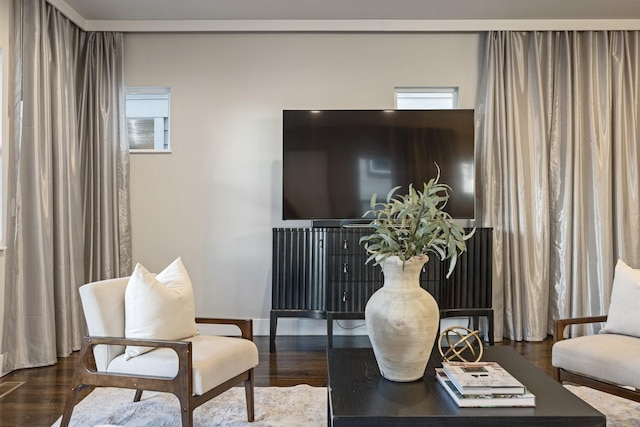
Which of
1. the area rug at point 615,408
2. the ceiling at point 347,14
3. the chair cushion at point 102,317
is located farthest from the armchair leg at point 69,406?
the ceiling at point 347,14

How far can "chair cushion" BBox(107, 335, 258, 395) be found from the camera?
203cm

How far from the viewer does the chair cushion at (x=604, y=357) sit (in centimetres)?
217

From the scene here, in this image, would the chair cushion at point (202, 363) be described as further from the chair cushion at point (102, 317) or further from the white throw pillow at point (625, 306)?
the white throw pillow at point (625, 306)

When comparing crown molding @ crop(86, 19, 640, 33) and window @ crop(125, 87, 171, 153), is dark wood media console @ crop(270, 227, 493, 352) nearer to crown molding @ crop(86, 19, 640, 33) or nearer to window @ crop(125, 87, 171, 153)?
window @ crop(125, 87, 171, 153)

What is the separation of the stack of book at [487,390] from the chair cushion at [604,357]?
0.83 metres

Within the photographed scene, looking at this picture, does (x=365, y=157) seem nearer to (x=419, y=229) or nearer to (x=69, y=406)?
(x=419, y=229)

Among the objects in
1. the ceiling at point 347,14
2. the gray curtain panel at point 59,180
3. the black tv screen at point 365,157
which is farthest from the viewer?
the black tv screen at point 365,157

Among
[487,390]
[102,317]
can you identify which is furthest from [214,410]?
[487,390]

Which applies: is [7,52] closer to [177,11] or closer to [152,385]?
[177,11]

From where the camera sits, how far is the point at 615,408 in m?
2.59

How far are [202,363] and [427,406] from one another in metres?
0.96

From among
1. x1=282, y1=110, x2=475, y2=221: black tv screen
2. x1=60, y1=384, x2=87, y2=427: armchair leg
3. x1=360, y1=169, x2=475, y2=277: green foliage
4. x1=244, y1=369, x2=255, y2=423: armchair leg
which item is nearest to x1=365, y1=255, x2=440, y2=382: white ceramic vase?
x1=360, y1=169, x2=475, y2=277: green foliage

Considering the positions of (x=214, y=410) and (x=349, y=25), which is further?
(x=349, y=25)

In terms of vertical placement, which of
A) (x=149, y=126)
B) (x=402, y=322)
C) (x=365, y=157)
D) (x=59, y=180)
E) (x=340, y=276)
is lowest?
(x=340, y=276)
